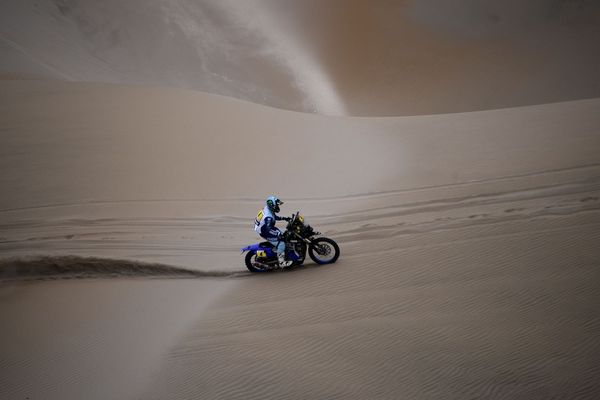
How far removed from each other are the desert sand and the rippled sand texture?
22.7 feet

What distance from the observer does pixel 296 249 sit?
24.1 feet

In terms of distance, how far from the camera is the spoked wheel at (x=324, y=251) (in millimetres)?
7332

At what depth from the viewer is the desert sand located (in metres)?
5.20

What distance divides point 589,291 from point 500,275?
1.07 metres

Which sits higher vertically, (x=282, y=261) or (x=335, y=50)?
(x=335, y=50)

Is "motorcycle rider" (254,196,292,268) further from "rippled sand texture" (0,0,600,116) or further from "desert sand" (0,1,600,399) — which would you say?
"rippled sand texture" (0,0,600,116)

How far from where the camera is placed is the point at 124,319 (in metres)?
6.85

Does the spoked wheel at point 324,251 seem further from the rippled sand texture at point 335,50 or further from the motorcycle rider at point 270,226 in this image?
the rippled sand texture at point 335,50

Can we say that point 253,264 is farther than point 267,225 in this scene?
Yes

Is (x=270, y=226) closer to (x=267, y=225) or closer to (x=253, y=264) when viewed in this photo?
(x=267, y=225)

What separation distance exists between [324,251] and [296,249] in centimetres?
49

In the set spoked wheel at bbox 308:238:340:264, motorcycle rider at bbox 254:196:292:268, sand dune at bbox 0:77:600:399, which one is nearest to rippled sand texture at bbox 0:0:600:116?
sand dune at bbox 0:77:600:399

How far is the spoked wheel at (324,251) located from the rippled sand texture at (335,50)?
16127 mm

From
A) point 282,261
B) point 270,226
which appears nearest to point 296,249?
point 282,261
